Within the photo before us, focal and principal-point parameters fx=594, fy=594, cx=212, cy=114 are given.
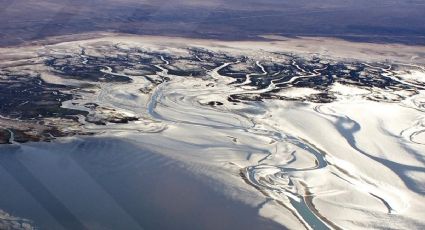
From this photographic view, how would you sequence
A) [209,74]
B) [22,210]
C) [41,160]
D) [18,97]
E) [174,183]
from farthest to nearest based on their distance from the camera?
[209,74], [18,97], [41,160], [174,183], [22,210]

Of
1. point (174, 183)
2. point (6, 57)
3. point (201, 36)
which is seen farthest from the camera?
point (201, 36)

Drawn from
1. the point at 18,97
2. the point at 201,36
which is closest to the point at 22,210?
the point at 18,97

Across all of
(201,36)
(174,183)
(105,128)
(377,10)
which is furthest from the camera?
(377,10)

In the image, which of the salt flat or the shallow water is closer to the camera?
the shallow water

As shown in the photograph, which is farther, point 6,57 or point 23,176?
point 6,57

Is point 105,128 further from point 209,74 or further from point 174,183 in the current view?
point 209,74

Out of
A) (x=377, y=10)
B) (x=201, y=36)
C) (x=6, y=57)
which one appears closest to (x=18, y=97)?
(x=6, y=57)

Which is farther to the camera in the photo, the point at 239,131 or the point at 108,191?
the point at 239,131

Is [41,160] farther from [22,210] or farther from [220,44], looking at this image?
[220,44]

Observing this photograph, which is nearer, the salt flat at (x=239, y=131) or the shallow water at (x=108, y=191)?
the shallow water at (x=108, y=191)
